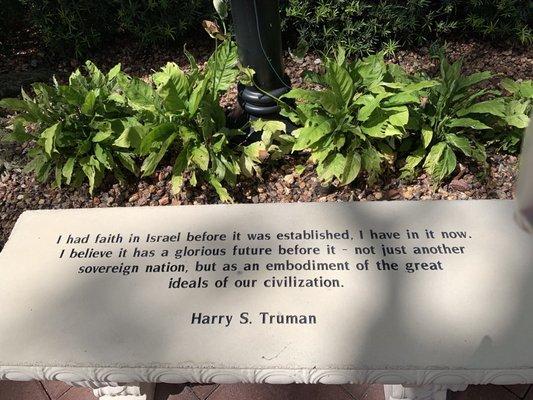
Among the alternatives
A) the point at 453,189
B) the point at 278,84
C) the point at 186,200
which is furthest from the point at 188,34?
the point at 453,189

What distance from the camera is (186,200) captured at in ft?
8.89

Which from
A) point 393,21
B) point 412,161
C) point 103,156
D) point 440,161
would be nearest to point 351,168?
point 412,161

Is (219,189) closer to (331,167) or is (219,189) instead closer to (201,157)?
(201,157)

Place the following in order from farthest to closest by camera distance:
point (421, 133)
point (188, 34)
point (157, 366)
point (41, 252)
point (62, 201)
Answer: point (188, 34), point (62, 201), point (421, 133), point (41, 252), point (157, 366)

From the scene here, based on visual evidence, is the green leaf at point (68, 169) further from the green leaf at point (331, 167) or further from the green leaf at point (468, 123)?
the green leaf at point (468, 123)

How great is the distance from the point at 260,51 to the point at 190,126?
56 centimetres

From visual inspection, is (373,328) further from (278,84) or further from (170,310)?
(278,84)

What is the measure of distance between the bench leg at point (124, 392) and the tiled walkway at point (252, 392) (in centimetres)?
14

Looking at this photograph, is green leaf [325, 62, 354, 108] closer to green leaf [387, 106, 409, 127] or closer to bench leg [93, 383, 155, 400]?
green leaf [387, 106, 409, 127]

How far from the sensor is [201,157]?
2.53m

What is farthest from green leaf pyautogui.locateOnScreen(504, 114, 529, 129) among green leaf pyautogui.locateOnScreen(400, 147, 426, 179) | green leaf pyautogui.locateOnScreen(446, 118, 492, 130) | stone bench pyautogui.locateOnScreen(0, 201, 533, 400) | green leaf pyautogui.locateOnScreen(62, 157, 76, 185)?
green leaf pyautogui.locateOnScreen(62, 157, 76, 185)

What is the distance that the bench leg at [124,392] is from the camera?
2.02m

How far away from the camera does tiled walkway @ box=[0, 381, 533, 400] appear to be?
2.11 metres

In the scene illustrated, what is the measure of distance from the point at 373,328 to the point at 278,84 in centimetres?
159
